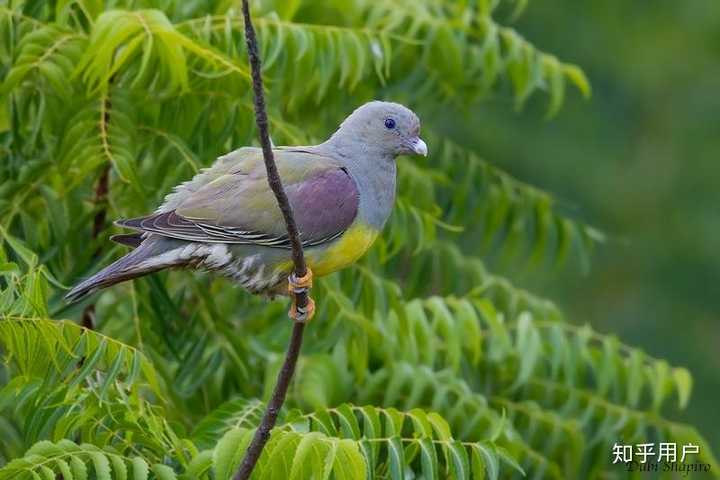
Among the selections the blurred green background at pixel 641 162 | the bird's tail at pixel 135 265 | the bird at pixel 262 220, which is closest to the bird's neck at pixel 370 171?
the bird at pixel 262 220

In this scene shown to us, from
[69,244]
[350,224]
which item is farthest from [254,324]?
[350,224]

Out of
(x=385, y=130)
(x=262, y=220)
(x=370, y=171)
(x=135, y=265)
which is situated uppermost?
(x=385, y=130)

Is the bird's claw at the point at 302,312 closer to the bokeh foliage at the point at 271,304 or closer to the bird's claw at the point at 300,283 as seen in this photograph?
the bird's claw at the point at 300,283

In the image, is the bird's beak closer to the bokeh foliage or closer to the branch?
the bokeh foliage

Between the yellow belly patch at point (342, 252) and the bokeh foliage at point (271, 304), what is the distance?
1.51 ft

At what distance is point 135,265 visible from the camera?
4.20m

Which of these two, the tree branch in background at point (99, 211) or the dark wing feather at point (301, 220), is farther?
the tree branch in background at point (99, 211)

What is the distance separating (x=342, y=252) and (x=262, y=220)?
0.96ft

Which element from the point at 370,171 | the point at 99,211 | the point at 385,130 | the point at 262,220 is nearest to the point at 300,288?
the point at 262,220

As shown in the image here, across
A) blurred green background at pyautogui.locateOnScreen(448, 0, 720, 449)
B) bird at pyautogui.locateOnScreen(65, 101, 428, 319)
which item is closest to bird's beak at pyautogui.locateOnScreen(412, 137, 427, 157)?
bird at pyautogui.locateOnScreen(65, 101, 428, 319)

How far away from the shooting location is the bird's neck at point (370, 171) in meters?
4.52

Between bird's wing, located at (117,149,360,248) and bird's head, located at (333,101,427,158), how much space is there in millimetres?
174

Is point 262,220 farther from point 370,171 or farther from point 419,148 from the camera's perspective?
point 419,148

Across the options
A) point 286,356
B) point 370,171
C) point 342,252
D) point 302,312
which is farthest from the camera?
point 370,171
